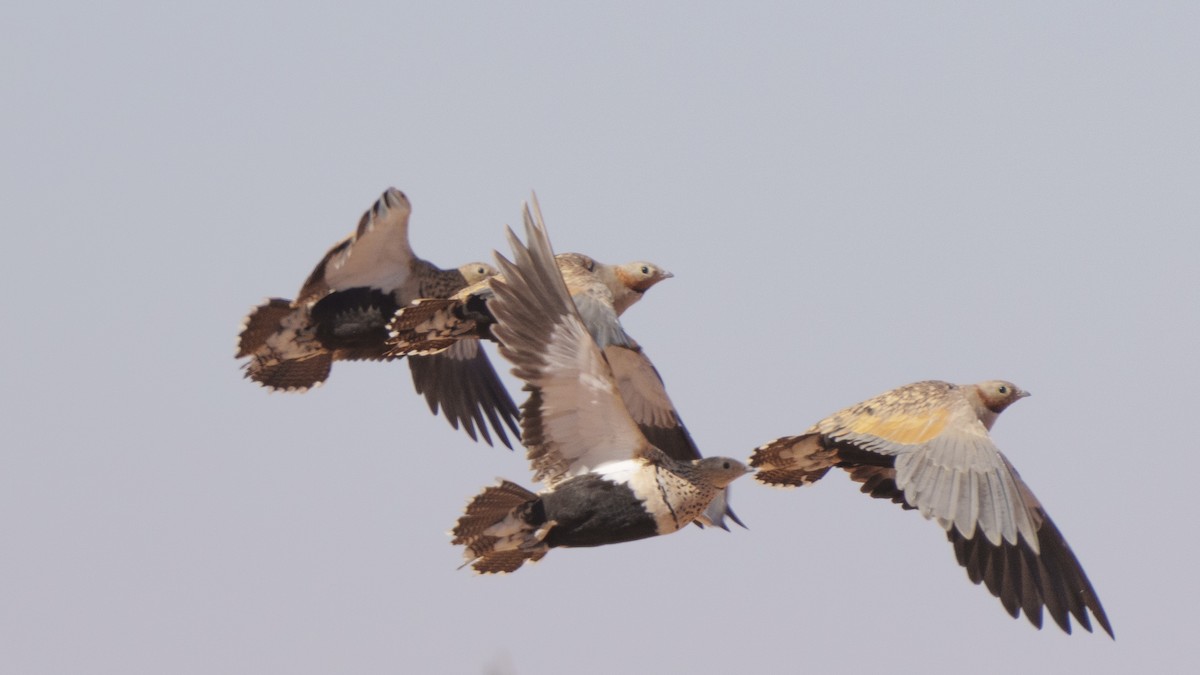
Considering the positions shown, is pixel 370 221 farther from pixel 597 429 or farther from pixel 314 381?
pixel 597 429

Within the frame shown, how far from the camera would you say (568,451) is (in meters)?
12.7

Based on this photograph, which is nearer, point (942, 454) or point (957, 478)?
point (957, 478)

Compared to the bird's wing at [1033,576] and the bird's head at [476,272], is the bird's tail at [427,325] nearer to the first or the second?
the bird's head at [476,272]

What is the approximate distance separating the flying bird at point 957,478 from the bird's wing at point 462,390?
380cm

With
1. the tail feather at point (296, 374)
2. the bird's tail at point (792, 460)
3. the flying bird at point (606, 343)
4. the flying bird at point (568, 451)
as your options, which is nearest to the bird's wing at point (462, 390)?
the tail feather at point (296, 374)

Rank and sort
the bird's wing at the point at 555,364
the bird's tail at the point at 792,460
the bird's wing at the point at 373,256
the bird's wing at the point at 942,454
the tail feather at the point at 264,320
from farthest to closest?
the tail feather at the point at 264,320 → the bird's wing at the point at 373,256 → the bird's tail at the point at 792,460 → the bird's wing at the point at 942,454 → the bird's wing at the point at 555,364

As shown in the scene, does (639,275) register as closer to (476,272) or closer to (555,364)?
(476,272)

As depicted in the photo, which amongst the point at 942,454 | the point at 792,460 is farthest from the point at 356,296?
the point at 942,454

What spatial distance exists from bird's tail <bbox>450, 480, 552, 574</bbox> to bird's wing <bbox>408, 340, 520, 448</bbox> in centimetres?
465

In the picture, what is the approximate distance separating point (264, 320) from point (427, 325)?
1.29 metres

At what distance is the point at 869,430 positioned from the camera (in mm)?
13727

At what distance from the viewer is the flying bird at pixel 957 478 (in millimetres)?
12711

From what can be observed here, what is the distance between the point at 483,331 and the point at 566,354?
2.59 m

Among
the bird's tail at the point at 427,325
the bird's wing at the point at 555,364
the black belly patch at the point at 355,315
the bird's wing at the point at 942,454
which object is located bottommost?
the bird's wing at the point at 942,454
